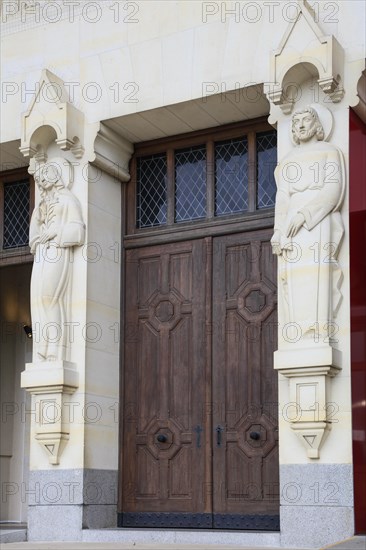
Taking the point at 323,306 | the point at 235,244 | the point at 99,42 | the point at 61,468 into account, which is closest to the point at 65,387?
the point at 61,468

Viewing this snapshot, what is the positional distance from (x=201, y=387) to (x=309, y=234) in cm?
230

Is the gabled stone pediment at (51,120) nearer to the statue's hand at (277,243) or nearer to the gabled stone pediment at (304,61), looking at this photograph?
the gabled stone pediment at (304,61)

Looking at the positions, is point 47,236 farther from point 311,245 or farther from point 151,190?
point 311,245

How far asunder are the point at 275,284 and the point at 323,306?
1341 mm

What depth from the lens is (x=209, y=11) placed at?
1069 cm

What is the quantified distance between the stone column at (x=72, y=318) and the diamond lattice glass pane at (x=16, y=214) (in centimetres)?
118

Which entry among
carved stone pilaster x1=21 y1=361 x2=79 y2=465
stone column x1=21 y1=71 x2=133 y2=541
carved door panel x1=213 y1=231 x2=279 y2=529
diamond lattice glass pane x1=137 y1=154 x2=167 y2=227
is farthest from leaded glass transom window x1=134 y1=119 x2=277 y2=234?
carved stone pilaster x1=21 y1=361 x2=79 y2=465

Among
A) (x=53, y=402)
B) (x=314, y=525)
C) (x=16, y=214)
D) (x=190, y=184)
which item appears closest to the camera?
(x=314, y=525)

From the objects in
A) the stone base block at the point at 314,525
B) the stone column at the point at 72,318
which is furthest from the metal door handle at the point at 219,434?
the stone base block at the point at 314,525

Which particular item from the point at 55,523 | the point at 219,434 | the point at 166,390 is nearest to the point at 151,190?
the point at 166,390

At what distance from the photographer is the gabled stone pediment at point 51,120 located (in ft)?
36.4

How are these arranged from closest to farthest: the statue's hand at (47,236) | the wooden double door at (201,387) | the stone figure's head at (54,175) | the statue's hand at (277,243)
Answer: the statue's hand at (277,243), the wooden double door at (201,387), the statue's hand at (47,236), the stone figure's head at (54,175)

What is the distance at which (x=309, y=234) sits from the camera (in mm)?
9414

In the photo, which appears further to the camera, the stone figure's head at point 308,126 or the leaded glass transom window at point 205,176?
the leaded glass transom window at point 205,176
